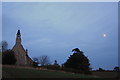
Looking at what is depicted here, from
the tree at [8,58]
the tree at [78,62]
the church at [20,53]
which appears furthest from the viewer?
the church at [20,53]

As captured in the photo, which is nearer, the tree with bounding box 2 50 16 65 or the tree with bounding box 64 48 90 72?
the tree with bounding box 2 50 16 65

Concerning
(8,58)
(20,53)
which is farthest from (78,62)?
(20,53)

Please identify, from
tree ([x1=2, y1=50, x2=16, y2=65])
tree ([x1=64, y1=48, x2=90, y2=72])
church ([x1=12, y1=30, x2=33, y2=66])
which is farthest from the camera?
church ([x1=12, y1=30, x2=33, y2=66])

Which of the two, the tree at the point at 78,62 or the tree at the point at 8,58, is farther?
the tree at the point at 78,62

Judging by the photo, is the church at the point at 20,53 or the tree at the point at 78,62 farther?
the church at the point at 20,53

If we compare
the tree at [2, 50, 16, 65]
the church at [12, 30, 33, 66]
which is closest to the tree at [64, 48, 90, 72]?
the tree at [2, 50, 16, 65]

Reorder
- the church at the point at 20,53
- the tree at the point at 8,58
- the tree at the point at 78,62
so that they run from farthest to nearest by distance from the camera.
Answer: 1. the church at the point at 20,53
2. the tree at the point at 78,62
3. the tree at the point at 8,58

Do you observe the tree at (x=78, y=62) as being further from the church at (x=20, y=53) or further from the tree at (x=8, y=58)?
the church at (x=20, y=53)

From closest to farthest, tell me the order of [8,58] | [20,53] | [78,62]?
[8,58]
[78,62]
[20,53]

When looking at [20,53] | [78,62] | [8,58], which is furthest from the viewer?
[20,53]

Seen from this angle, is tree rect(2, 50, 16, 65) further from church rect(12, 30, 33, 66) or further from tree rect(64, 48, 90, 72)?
church rect(12, 30, 33, 66)

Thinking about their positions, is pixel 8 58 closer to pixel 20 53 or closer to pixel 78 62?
pixel 78 62

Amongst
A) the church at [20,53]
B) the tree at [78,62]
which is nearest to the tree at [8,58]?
Answer: the tree at [78,62]

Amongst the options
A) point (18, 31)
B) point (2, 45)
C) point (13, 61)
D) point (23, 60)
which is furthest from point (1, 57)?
point (18, 31)
